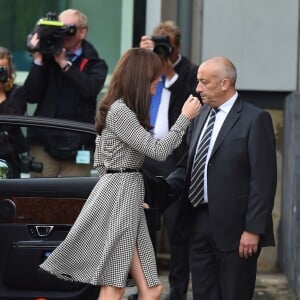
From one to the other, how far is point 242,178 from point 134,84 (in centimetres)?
79

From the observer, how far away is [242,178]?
17.6 ft

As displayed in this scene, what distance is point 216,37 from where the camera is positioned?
26.9ft

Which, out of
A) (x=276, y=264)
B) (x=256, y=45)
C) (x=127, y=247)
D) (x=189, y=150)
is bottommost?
(x=276, y=264)

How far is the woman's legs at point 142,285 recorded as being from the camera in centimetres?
521

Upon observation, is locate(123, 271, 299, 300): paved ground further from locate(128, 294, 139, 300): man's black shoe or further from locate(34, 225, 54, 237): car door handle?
locate(34, 225, 54, 237): car door handle

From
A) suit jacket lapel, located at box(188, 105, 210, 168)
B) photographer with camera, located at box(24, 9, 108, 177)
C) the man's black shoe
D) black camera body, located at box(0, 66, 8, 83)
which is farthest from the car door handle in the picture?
black camera body, located at box(0, 66, 8, 83)

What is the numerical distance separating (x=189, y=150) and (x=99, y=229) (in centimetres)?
80

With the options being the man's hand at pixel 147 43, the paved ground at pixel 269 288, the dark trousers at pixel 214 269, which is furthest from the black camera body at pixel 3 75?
the dark trousers at pixel 214 269

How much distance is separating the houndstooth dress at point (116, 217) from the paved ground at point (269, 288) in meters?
2.10

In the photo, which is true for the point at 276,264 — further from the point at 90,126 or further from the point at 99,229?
the point at 99,229

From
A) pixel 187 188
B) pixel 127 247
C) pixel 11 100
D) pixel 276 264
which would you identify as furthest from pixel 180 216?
pixel 276 264

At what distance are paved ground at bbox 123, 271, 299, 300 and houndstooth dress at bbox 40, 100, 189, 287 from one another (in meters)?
2.10

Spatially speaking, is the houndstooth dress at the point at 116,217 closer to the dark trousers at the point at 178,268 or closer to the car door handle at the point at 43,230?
the car door handle at the point at 43,230

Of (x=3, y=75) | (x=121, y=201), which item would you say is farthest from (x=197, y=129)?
(x=3, y=75)
